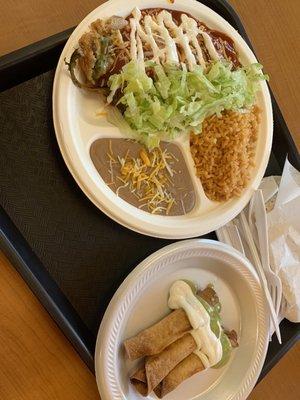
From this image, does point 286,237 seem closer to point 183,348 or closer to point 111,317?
point 183,348

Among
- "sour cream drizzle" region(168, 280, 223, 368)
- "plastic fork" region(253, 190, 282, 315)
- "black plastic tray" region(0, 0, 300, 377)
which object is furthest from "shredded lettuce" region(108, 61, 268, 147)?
"sour cream drizzle" region(168, 280, 223, 368)

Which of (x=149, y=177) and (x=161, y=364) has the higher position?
(x=149, y=177)

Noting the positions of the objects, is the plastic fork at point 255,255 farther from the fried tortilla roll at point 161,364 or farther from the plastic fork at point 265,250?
the fried tortilla roll at point 161,364

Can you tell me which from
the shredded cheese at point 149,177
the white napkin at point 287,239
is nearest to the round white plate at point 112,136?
the shredded cheese at point 149,177

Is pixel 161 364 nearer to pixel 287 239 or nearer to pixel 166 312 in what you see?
pixel 166 312

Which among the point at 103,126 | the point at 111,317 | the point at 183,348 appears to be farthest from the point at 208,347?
the point at 103,126

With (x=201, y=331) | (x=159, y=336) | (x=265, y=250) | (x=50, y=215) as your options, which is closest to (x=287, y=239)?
(x=265, y=250)

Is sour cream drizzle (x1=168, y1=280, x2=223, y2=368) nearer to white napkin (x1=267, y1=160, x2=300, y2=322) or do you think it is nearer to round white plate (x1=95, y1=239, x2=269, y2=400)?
round white plate (x1=95, y1=239, x2=269, y2=400)
